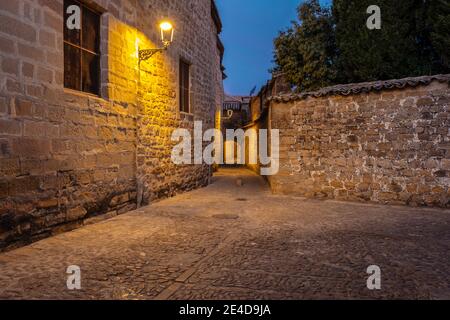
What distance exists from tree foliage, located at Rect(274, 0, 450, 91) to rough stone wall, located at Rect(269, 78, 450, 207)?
3395 millimetres

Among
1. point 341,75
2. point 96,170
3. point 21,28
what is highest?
point 341,75

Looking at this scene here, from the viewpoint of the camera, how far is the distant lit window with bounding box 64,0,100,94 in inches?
203

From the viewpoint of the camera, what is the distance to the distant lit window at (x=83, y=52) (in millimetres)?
5149

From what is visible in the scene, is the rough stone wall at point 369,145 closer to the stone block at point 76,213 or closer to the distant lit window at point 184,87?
the distant lit window at point 184,87

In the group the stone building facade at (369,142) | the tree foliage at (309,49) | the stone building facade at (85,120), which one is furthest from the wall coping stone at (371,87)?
the tree foliage at (309,49)

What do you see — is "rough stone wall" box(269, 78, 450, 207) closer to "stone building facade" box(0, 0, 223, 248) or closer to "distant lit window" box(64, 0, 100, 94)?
"stone building facade" box(0, 0, 223, 248)

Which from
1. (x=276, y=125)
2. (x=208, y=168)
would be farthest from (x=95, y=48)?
(x=208, y=168)

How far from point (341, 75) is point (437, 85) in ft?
16.5

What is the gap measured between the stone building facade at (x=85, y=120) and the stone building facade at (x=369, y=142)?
297cm

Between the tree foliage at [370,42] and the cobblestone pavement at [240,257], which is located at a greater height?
the tree foliage at [370,42]

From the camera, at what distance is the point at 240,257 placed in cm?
385

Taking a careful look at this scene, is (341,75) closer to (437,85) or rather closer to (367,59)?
(367,59)

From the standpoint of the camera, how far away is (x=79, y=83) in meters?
5.40
